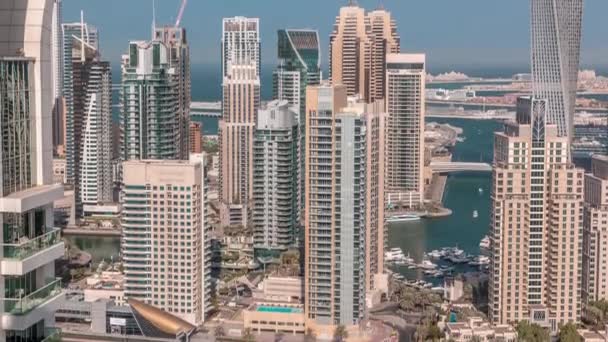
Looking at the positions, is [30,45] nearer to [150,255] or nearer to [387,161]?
[150,255]

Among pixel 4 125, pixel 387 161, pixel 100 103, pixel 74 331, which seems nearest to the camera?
pixel 4 125

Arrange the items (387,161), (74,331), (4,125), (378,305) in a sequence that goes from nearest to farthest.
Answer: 1. (4,125)
2. (74,331)
3. (378,305)
4. (387,161)

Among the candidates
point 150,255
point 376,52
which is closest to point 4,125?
point 150,255

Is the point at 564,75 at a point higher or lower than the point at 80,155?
higher

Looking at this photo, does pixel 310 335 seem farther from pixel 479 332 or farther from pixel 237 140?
pixel 237 140

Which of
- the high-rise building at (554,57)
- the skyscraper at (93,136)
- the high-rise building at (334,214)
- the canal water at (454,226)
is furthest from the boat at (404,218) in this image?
the high-rise building at (334,214)

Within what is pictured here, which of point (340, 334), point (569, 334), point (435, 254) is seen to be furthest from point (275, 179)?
point (569, 334)

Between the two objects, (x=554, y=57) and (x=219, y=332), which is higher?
(x=554, y=57)
